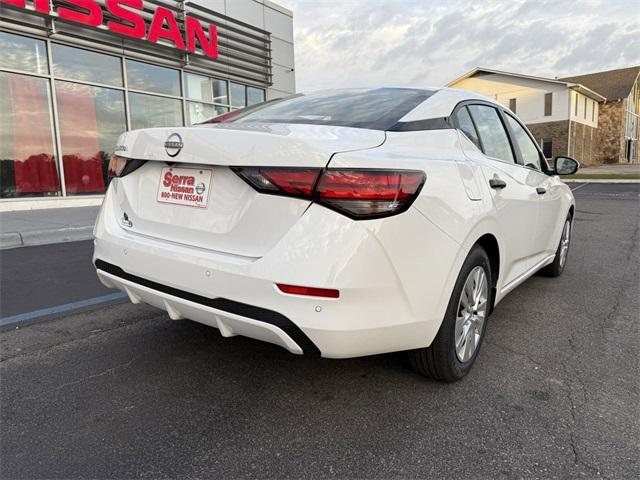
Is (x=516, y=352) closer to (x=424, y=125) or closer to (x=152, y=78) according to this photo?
(x=424, y=125)

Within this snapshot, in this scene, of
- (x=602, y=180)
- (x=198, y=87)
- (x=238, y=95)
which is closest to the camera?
(x=198, y=87)

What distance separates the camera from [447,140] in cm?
256

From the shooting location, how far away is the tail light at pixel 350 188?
193 centimetres

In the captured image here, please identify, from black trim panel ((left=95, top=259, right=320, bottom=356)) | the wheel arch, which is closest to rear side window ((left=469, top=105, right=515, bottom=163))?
the wheel arch

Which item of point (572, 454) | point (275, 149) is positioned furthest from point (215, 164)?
point (572, 454)

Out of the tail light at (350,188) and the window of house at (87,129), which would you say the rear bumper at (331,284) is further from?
the window of house at (87,129)

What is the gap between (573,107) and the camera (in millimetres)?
36656

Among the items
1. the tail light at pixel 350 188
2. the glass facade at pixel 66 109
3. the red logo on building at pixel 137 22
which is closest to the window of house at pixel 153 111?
the glass facade at pixel 66 109

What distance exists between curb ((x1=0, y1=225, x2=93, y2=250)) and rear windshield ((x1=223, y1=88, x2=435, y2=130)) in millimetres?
5199

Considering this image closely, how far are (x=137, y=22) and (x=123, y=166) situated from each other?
10.4m

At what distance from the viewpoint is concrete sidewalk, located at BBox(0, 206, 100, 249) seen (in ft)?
22.4

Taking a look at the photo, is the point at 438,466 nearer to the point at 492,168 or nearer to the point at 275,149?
the point at 275,149

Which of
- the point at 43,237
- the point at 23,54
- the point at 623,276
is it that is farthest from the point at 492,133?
the point at 23,54

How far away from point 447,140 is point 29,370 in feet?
8.66
